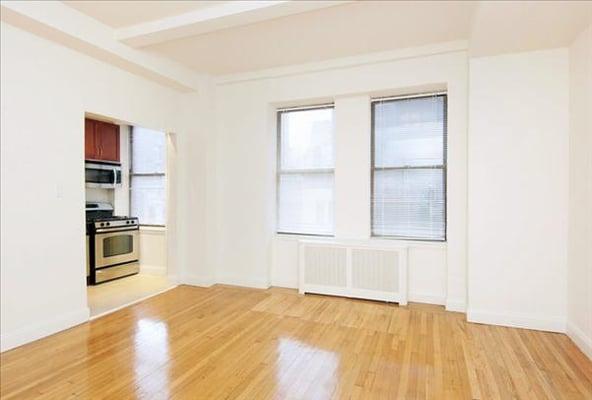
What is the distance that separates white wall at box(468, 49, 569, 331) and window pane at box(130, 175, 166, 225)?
4.61 metres

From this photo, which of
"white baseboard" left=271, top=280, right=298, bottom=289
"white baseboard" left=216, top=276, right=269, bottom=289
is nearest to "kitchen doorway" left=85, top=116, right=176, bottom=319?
"white baseboard" left=216, top=276, right=269, bottom=289

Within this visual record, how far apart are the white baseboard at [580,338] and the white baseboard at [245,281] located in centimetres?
333

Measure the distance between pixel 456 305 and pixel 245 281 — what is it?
2704 mm

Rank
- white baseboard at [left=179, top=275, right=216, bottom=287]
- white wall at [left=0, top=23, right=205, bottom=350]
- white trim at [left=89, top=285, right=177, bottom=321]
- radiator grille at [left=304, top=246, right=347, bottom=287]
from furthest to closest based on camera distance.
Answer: white baseboard at [left=179, top=275, right=216, bottom=287]
radiator grille at [left=304, top=246, right=347, bottom=287]
white trim at [left=89, top=285, right=177, bottom=321]
white wall at [left=0, top=23, right=205, bottom=350]

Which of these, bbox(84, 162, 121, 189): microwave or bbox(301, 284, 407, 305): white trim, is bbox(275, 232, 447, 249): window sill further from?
bbox(84, 162, 121, 189): microwave

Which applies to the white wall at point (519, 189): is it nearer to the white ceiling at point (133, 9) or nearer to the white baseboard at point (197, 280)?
→ the white ceiling at point (133, 9)

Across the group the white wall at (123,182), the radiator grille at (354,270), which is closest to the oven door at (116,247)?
the white wall at (123,182)

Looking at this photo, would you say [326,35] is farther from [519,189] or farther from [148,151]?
[148,151]

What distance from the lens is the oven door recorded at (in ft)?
16.6

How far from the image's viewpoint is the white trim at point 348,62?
12.7 ft

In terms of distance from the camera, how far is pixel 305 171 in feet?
16.0

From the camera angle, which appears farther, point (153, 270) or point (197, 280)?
point (153, 270)

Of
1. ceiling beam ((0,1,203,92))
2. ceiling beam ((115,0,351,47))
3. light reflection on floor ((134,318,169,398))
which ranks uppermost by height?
ceiling beam ((115,0,351,47))

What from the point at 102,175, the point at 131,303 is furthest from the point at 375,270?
the point at 102,175
